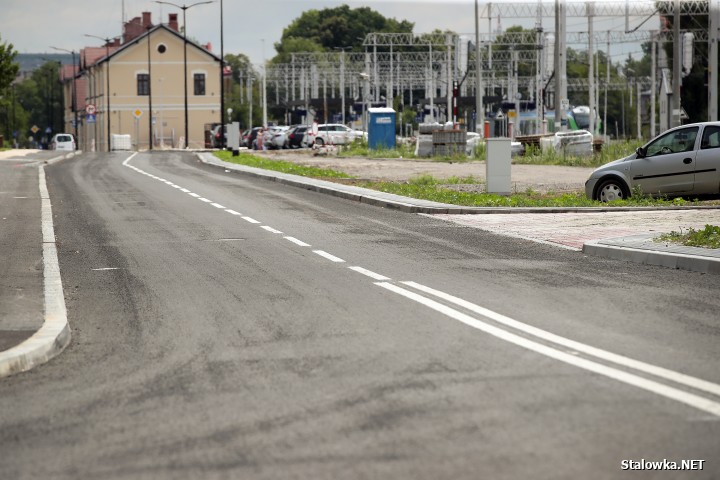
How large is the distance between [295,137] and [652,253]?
61.7 m

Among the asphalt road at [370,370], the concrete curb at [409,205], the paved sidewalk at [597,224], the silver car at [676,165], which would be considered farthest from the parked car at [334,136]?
the asphalt road at [370,370]

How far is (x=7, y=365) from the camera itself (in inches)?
293

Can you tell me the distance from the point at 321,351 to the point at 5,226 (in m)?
12.5

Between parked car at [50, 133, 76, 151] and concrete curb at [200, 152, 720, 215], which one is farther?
parked car at [50, 133, 76, 151]

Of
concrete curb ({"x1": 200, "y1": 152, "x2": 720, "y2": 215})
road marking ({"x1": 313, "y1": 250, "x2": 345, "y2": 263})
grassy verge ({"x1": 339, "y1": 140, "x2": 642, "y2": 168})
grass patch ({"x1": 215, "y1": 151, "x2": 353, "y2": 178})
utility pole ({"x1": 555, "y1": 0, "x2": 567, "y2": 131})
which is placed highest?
utility pole ({"x1": 555, "y1": 0, "x2": 567, "y2": 131})

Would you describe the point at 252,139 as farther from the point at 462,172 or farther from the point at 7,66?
the point at 462,172

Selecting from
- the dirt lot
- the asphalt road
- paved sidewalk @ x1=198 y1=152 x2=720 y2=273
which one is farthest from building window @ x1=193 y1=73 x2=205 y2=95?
the asphalt road

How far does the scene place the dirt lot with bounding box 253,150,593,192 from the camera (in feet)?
98.3

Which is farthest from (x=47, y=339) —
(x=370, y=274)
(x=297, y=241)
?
(x=297, y=241)

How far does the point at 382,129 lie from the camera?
59719mm

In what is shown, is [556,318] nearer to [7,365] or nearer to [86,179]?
[7,365]

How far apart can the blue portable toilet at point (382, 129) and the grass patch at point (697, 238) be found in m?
44.7

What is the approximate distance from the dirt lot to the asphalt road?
15605 millimetres

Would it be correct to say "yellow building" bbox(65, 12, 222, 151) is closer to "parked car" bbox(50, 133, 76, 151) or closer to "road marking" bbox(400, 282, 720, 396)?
"parked car" bbox(50, 133, 76, 151)
